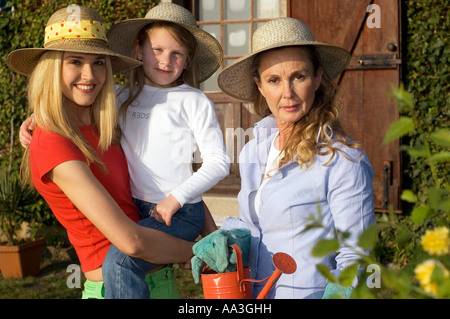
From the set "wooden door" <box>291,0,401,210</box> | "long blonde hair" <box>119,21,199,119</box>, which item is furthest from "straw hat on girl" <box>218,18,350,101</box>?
"wooden door" <box>291,0,401,210</box>

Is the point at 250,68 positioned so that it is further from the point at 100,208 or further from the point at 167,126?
the point at 100,208

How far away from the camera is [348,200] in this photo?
1848 millimetres

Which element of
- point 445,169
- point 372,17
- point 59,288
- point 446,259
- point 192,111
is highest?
point 372,17

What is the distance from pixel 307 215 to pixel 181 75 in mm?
1162

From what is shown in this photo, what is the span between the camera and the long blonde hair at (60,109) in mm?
2104

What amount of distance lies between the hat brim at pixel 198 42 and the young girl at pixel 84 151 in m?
0.26

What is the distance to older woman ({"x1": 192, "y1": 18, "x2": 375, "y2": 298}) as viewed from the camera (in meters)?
1.86

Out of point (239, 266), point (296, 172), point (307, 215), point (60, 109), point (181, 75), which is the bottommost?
point (239, 266)

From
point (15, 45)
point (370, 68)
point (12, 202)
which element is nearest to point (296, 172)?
point (370, 68)

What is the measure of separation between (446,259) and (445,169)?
4.95 m

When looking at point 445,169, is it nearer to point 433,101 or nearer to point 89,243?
point 433,101

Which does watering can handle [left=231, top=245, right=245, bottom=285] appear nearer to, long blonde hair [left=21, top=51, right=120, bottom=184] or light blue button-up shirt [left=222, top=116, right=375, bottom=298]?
light blue button-up shirt [left=222, top=116, right=375, bottom=298]

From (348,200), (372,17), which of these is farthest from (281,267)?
(372,17)

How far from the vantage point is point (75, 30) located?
91.8 inches
